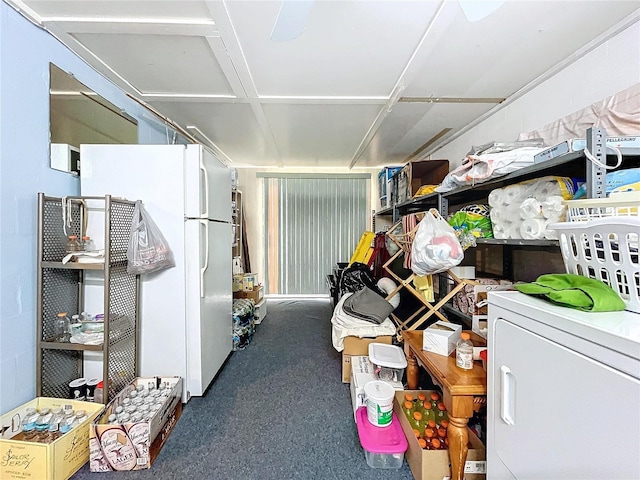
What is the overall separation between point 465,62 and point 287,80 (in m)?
1.11

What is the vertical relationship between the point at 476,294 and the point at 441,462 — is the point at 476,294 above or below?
above

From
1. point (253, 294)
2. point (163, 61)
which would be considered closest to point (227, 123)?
point (163, 61)

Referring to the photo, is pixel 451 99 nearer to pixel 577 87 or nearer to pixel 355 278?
pixel 577 87

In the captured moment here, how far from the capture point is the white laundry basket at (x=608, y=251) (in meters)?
0.71

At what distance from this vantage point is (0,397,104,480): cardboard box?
1187 mm

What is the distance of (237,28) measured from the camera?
1399mm

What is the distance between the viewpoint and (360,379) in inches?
70.0

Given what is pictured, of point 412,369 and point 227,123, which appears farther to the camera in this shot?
point 227,123

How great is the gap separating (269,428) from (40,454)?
1.02 meters

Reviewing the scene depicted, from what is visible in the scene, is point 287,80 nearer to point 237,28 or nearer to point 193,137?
point 237,28

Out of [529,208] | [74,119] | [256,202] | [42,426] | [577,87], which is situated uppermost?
[577,87]

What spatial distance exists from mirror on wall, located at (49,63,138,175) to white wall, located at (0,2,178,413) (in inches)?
1.9

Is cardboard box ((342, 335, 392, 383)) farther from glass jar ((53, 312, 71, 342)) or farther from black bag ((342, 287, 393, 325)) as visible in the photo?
glass jar ((53, 312, 71, 342))

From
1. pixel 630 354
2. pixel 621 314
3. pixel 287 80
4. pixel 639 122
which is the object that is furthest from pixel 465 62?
pixel 630 354
